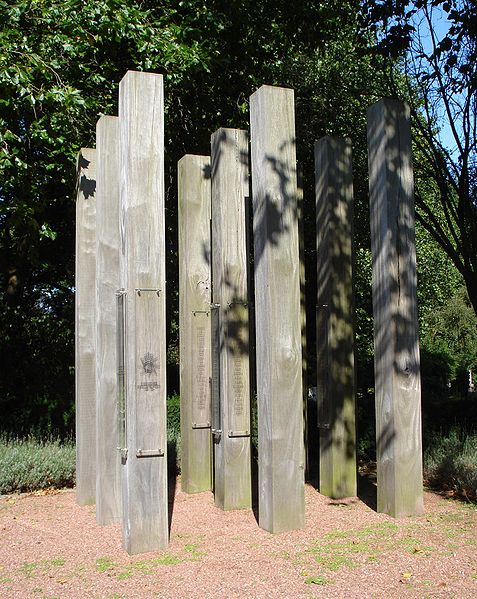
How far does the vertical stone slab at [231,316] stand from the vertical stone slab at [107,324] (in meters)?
1.06

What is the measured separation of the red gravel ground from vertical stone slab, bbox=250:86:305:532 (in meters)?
0.38

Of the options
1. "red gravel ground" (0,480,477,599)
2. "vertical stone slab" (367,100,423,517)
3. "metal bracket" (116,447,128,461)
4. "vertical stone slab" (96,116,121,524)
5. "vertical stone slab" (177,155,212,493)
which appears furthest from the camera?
"vertical stone slab" (177,155,212,493)

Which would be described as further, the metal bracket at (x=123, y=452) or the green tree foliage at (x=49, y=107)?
the green tree foliage at (x=49, y=107)

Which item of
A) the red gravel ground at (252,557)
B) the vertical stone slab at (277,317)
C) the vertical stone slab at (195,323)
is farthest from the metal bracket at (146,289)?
the vertical stone slab at (195,323)

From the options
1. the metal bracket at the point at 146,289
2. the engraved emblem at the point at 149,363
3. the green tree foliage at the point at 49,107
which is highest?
the green tree foliage at the point at 49,107

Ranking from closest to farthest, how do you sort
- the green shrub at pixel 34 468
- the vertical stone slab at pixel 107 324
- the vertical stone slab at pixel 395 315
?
1. the vertical stone slab at pixel 395 315
2. the vertical stone slab at pixel 107 324
3. the green shrub at pixel 34 468

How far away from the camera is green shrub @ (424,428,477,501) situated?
720 cm

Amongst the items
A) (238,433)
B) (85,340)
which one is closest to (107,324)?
(85,340)

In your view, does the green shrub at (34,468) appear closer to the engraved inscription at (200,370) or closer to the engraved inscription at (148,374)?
the engraved inscription at (200,370)

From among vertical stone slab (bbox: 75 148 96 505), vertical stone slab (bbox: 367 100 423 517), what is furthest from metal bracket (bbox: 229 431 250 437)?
vertical stone slab (bbox: 75 148 96 505)

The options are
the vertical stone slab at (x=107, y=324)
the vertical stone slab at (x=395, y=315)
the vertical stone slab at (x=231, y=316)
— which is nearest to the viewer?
the vertical stone slab at (x=395, y=315)

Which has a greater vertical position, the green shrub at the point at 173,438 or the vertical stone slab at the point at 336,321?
the vertical stone slab at the point at 336,321

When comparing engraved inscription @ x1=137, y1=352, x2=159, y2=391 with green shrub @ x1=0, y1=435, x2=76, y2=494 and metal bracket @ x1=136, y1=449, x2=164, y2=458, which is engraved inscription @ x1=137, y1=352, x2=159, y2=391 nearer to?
metal bracket @ x1=136, y1=449, x2=164, y2=458

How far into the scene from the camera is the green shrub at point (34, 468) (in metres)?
8.29
